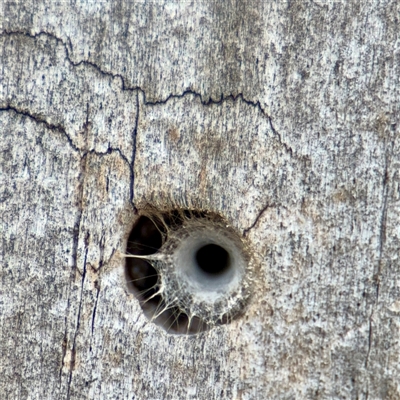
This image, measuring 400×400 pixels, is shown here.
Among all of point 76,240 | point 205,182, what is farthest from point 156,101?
point 76,240

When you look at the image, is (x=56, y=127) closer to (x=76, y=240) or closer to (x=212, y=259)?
(x=76, y=240)

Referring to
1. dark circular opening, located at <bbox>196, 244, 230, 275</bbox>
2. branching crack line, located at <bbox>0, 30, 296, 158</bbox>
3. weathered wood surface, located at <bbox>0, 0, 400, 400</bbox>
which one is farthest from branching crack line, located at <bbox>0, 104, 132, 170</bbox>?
dark circular opening, located at <bbox>196, 244, 230, 275</bbox>

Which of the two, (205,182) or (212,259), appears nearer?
(205,182)

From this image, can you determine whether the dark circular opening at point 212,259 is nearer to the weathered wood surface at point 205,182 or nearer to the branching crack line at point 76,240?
the weathered wood surface at point 205,182

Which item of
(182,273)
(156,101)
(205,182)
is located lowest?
(182,273)

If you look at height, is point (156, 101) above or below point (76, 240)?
above

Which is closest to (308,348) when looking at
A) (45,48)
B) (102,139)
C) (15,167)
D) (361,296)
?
(361,296)

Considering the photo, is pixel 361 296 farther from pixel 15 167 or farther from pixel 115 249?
pixel 15 167
